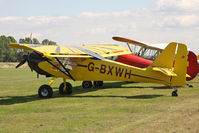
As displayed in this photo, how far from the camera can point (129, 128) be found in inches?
260

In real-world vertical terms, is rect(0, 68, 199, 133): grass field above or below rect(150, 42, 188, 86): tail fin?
below

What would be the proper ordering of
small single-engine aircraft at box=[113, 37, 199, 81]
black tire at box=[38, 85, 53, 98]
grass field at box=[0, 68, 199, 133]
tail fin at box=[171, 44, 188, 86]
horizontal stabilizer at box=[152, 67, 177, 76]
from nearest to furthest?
grass field at box=[0, 68, 199, 133]
horizontal stabilizer at box=[152, 67, 177, 76]
tail fin at box=[171, 44, 188, 86]
black tire at box=[38, 85, 53, 98]
small single-engine aircraft at box=[113, 37, 199, 81]

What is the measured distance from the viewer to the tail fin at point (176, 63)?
11.3 meters

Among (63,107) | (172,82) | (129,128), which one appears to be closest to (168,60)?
(172,82)

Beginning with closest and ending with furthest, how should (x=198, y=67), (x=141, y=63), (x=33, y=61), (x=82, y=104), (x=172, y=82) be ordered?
(x=82, y=104) < (x=172, y=82) < (x=33, y=61) < (x=198, y=67) < (x=141, y=63)

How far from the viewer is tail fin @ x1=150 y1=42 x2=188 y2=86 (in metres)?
11.3

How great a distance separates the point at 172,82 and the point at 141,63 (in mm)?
4574

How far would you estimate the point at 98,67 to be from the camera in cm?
1276

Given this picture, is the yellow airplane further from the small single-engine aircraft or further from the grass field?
the small single-engine aircraft

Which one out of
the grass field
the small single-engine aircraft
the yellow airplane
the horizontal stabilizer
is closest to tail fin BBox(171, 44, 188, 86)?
the yellow airplane

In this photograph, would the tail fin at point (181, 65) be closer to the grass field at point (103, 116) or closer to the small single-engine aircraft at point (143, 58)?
the grass field at point (103, 116)

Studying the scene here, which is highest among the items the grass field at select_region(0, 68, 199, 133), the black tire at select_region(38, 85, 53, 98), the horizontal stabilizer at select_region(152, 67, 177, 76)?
the horizontal stabilizer at select_region(152, 67, 177, 76)

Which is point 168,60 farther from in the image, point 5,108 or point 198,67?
point 5,108

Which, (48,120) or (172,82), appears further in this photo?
(172,82)
